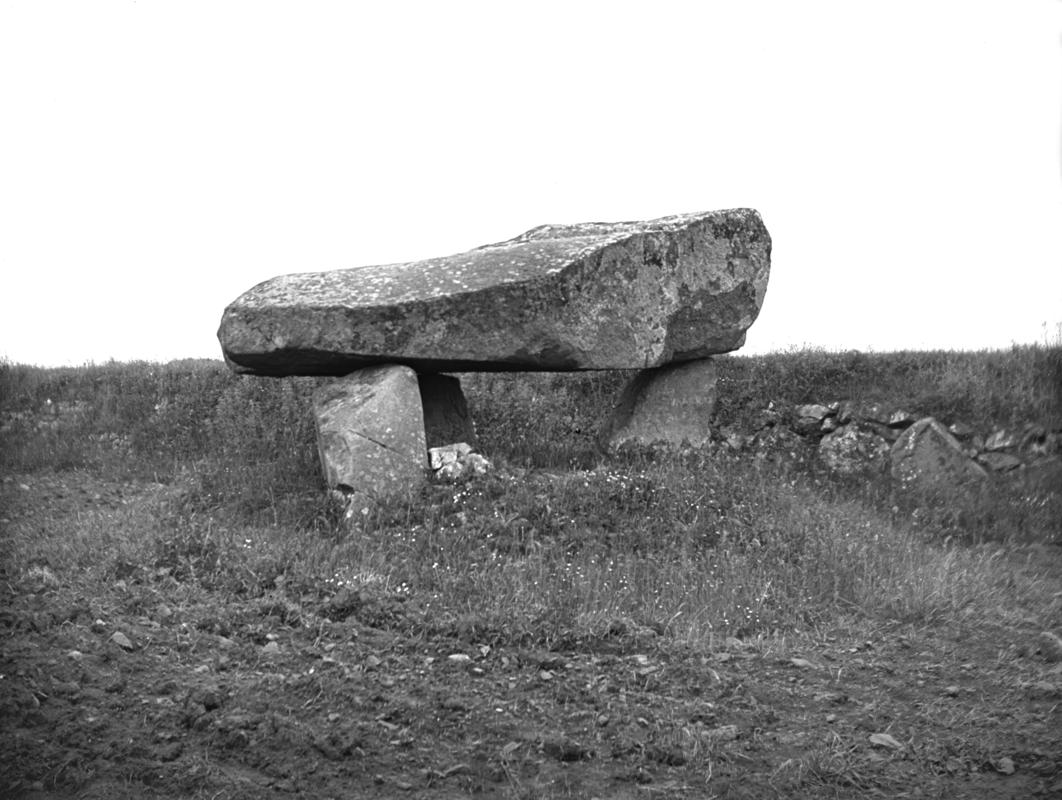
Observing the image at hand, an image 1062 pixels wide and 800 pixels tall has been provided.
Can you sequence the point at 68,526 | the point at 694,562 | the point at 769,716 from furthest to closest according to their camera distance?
the point at 68,526
the point at 694,562
the point at 769,716

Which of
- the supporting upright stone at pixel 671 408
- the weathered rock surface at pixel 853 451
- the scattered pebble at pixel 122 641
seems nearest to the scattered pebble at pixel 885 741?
the scattered pebble at pixel 122 641

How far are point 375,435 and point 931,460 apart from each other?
719 cm

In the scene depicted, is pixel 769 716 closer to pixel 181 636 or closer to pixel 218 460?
pixel 181 636

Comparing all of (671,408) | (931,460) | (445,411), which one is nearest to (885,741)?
(671,408)

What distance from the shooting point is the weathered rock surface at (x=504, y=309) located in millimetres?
14055

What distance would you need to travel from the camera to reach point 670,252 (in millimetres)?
14977

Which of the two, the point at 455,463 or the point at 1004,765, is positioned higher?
the point at 455,463

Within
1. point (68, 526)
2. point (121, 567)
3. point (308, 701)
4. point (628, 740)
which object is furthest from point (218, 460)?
point (628, 740)

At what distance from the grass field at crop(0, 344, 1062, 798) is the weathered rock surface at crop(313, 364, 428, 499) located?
0.42 metres

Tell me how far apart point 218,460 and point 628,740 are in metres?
9.83

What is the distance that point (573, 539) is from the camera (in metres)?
12.1

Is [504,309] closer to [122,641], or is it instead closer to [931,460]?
[931,460]

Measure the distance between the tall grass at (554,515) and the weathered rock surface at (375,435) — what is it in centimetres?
42

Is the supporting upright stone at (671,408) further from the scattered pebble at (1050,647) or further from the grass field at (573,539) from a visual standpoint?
the scattered pebble at (1050,647)
